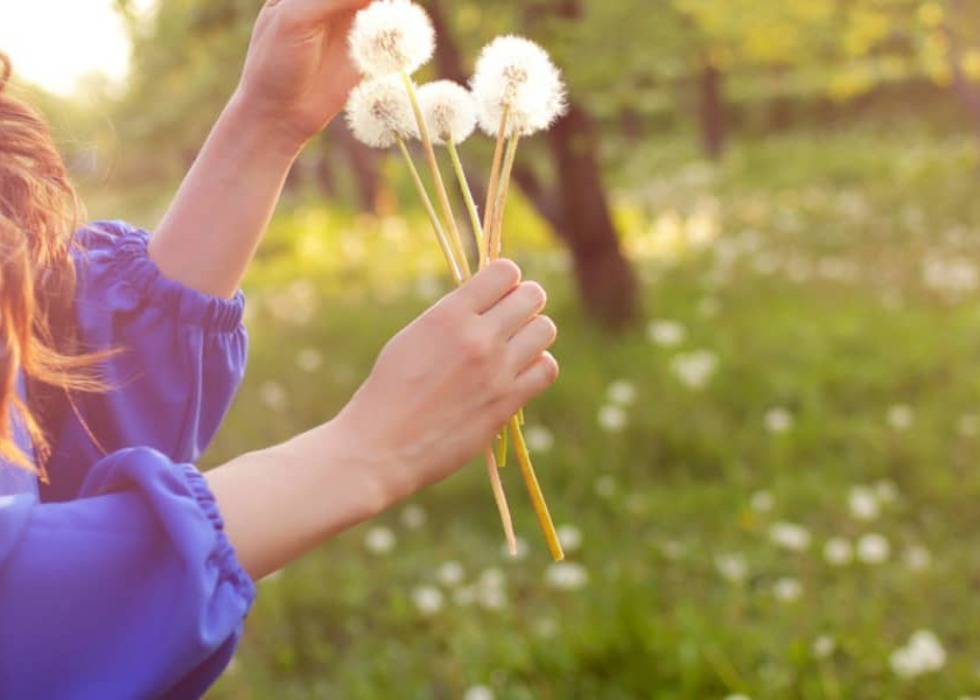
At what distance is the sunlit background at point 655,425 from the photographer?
2867 millimetres

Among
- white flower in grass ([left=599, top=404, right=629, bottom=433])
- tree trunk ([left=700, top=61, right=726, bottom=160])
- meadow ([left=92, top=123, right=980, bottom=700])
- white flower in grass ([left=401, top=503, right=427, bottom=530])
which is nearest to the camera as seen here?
meadow ([left=92, top=123, right=980, bottom=700])

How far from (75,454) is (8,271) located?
32 centimetres

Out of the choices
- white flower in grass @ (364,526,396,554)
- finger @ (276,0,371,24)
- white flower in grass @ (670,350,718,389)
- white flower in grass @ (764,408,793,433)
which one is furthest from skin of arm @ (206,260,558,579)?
white flower in grass @ (670,350,718,389)

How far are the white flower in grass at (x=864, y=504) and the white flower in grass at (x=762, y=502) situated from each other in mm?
261

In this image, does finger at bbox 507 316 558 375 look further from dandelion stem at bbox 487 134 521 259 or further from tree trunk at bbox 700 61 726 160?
tree trunk at bbox 700 61 726 160

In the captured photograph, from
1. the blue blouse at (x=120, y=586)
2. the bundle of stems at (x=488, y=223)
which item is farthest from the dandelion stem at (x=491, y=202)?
the blue blouse at (x=120, y=586)

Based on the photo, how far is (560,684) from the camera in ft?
9.14

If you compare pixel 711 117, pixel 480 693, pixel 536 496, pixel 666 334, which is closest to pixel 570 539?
pixel 480 693

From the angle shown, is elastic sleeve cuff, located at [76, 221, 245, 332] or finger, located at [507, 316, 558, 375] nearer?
finger, located at [507, 316, 558, 375]

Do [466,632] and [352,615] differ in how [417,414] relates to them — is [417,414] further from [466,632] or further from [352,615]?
[352,615]

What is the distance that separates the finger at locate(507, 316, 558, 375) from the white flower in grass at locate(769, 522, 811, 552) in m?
2.65

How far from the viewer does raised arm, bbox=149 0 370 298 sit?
1120 millimetres

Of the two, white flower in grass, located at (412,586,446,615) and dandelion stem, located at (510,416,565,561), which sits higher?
dandelion stem, located at (510,416,565,561)

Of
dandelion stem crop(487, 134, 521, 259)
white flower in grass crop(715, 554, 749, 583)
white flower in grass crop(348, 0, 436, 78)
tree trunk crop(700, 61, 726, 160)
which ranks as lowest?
tree trunk crop(700, 61, 726, 160)
